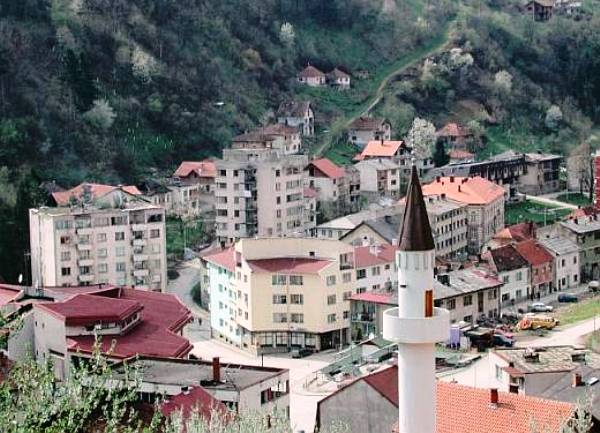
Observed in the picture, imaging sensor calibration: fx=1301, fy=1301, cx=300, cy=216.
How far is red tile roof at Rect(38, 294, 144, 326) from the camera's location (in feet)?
113

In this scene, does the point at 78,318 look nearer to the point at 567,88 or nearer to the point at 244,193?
the point at 244,193

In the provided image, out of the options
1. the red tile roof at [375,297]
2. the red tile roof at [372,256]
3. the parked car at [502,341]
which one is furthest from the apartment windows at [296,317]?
A: the parked car at [502,341]

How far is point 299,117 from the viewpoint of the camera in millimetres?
81062

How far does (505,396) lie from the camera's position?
2353 cm

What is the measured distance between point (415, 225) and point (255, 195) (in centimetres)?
4081

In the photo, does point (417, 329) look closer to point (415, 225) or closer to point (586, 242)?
point (415, 225)

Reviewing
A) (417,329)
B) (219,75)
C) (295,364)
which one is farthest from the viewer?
(219,75)

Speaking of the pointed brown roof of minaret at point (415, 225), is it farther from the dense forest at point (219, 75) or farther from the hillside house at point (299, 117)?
the hillside house at point (299, 117)

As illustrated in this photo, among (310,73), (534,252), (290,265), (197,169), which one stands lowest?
(534,252)

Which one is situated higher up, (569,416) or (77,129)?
(77,129)

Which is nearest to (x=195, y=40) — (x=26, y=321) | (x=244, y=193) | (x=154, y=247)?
(x=244, y=193)

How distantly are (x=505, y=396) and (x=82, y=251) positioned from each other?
26.3m

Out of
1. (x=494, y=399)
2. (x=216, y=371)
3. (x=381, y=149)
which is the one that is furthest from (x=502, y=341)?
(x=381, y=149)

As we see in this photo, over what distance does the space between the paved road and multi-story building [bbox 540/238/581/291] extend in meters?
13.4
